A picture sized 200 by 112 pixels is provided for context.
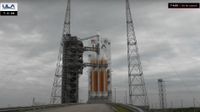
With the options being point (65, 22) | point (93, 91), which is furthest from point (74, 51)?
point (93, 91)

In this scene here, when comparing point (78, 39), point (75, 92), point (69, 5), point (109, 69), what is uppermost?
point (69, 5)

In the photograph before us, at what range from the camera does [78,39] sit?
104 meters

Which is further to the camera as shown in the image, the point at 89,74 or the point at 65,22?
the point at 89,74

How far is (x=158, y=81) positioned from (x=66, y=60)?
32.2 meters

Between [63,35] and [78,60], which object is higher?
[63,35]

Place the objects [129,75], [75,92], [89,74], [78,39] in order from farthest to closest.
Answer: [89,74]
[78,39]
[75,92]
[129,75]

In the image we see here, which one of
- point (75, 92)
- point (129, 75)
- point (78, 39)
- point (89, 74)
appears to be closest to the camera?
point (129, 75)

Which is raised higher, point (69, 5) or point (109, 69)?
point (69, 5)

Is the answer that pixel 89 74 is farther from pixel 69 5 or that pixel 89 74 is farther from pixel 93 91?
pixel 69 5

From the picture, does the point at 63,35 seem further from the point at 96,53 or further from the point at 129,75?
the point at 129,75

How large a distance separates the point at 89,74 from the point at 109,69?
7.63m

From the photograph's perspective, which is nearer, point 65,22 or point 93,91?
point 65,22

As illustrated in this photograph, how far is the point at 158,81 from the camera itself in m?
107

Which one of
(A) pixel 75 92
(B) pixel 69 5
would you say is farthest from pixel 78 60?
(B) pixel 69 5
